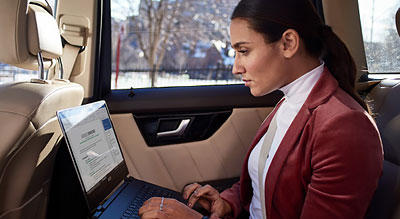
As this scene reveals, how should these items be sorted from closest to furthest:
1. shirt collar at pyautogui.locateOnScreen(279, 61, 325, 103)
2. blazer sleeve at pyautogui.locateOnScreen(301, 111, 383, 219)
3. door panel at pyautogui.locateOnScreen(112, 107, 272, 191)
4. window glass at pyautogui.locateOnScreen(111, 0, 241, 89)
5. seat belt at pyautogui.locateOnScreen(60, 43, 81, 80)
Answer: blazer sleeve at pyautogui.locateOnScreen(301, 111, 383, 219)
shirt collar at pyautogui.locateOnScreen(279, 61, 325, 103)
seat belt at pyautogui.locateOnScreen(60, 43, 81, 80)
door panel at pyautogui.locateOnScreen(112, 107, 272, 191)
window glass at pyautogui.locateOnScreen(111, 0, 241, 89)

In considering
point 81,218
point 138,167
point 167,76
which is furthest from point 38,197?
point 167,76

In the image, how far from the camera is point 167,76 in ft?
7.59

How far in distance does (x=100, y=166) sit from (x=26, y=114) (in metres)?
0.34

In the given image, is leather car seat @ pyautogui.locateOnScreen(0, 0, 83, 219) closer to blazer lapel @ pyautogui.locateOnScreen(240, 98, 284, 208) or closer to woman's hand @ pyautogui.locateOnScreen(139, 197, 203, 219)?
woman's hand @ pyautogui.locateOnScreen(139, 197, 203, 219)

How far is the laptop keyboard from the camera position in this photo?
1245 mm

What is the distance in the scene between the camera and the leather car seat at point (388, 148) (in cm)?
111

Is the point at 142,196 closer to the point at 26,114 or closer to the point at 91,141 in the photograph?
the point at 91,141

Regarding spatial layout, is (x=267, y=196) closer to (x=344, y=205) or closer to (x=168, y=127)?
(x=344, y=205)

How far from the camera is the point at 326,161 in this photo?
980mm

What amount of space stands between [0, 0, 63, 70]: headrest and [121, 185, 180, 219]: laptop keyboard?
0.64 m

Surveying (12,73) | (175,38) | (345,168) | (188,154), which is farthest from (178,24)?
(345,168)

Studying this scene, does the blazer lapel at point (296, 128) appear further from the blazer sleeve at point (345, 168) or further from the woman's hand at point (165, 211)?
the woman's hand at point (165, 211)

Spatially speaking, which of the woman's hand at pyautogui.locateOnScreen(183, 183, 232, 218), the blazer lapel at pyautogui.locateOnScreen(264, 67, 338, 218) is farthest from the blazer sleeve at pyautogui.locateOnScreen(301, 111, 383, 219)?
the woman's hand at pyautogui.locateOnScreen(183, 183, 232, 218)

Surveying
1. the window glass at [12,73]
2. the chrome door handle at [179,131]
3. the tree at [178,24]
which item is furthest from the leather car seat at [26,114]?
the tree at [178,24]
